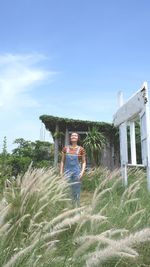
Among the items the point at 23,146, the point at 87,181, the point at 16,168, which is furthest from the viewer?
the point at 23,146

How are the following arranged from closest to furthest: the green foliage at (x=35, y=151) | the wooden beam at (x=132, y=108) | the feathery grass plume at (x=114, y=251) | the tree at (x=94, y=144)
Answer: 1. the feathery grass plume at (x=114, y=251)
2. the wooden beam at (x=132, y=108)
3. the tree at (x=94, y=144)
4. the green foliage at (x=35, y=151)

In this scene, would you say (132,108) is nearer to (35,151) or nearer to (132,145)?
(132,145)

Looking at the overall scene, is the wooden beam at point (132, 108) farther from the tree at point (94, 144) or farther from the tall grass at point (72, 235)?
the tree at point (94, 144)

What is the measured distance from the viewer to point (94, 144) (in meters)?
24.1

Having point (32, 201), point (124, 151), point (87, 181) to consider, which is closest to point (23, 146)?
point (87, 181)

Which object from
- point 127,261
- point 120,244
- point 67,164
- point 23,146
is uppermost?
point 23,146

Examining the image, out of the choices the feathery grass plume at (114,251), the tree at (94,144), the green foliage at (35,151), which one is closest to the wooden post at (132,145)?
the feathery grass plume at (114,251)

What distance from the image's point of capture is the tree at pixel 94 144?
23.7 m

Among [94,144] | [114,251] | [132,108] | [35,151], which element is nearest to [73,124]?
[94,144]

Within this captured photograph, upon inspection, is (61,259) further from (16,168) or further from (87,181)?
(16,168)

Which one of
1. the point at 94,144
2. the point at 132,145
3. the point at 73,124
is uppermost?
the point at 73,124

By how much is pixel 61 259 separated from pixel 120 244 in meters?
0.48

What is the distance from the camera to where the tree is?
2372cm

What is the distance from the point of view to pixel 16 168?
64.7 ft
